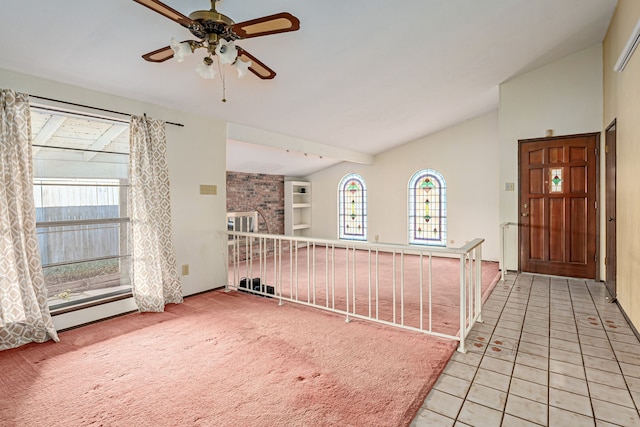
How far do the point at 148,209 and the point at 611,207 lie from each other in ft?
17.4

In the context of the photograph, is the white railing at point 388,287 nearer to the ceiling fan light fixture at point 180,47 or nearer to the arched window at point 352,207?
the arched window at point 352,207

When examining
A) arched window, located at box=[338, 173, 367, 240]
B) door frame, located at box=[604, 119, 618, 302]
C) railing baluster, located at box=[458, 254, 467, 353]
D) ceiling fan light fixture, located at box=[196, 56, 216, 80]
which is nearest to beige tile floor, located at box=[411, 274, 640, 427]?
railing baluster, located at box=[458, 254, 467, 353]

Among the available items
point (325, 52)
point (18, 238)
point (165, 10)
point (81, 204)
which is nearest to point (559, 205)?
point (325, 52)

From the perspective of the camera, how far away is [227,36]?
6.63ft

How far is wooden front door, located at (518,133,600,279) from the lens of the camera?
467 centimetres

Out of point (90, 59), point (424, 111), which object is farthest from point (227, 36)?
point (424, 111)

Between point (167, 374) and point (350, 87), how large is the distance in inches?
136

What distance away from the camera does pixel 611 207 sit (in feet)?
12.9

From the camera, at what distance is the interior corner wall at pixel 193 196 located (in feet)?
11.8

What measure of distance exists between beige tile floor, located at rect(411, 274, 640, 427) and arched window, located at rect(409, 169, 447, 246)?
12.2ft

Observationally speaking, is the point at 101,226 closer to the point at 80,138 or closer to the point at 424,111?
the point at 80,138

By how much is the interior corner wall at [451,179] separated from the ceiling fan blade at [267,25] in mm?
5842

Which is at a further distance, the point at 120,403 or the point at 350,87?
the point at 350,87

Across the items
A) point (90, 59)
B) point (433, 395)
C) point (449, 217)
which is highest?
point (90, 59)
